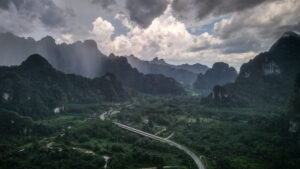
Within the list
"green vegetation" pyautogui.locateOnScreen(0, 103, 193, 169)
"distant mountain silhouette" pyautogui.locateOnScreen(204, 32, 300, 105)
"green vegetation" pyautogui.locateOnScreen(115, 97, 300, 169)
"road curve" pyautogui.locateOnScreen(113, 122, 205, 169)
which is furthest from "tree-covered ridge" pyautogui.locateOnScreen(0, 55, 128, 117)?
"distant mountain silhouette" pyautogui.locateOnScreen(204, 32, 300, 105)

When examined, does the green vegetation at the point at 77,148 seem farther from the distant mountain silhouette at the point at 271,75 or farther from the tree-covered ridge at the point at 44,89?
the distant mountain silhouette at the point at 271,75

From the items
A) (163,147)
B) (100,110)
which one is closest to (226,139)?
(163,147)

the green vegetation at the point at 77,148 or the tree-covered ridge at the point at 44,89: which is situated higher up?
the tree-covered ridge at the point at 44,89

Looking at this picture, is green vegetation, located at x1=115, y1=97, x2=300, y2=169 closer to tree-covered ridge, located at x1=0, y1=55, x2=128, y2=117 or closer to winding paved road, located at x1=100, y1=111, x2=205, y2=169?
winding paved road, located at x1=100, y1=111, x2=205, y2=169

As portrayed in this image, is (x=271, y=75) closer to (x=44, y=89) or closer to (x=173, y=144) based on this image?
(x=173, y=144)

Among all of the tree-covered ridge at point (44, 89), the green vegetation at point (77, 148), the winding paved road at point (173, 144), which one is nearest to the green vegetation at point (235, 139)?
the winding paved road at point (173, 144)

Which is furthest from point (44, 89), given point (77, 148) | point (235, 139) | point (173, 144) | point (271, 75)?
point (271, 75)

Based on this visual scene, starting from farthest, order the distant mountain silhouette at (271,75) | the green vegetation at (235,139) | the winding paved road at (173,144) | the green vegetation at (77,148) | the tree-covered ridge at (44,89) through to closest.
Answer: the distant mountain silhouette at (271,75), the tree-covered ridge at (44,89), the winding paved road at (173,144), the green vegetation at (235,139), the green vegetation at (77,148)
